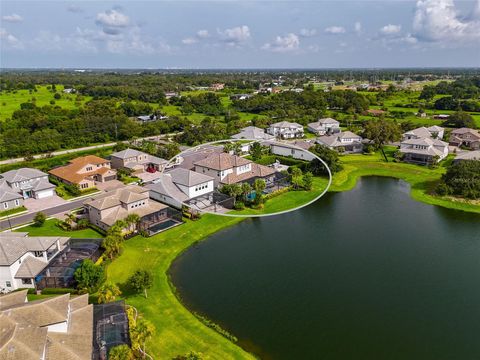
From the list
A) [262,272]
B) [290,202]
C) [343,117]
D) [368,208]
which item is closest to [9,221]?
[262,272]

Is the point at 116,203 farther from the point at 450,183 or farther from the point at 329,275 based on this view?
the point at 450,183

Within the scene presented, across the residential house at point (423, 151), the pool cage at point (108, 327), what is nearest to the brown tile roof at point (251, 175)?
the pool cage at point (108, 327)

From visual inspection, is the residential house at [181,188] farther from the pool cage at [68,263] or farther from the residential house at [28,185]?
the residential house at [28,185]

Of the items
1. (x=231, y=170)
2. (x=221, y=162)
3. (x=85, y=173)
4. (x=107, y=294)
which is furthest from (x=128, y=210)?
(x=85, y=173)

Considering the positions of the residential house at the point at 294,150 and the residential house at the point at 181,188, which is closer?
the residential house at the point at 181,188

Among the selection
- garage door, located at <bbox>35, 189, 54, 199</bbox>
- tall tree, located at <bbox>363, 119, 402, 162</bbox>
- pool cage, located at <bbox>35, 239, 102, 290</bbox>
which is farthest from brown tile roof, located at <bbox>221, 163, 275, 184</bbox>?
tall tree, located at <bbox>363, 119, 402, 162</bbox>
